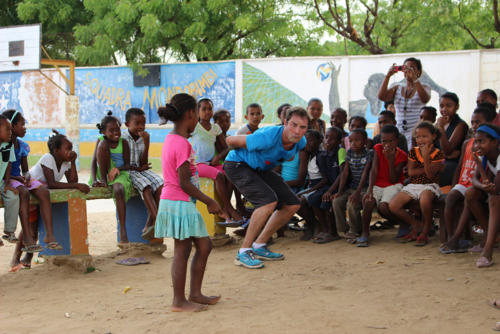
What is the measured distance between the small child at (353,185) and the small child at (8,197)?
3.12m

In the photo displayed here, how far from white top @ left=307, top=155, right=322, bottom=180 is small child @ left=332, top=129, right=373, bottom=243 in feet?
1.16

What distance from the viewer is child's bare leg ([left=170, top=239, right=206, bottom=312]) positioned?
3.76 meters

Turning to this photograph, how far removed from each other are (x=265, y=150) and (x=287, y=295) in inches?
58.8

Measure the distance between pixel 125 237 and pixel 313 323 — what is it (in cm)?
286

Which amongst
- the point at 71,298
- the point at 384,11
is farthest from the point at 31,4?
the point at 71,298

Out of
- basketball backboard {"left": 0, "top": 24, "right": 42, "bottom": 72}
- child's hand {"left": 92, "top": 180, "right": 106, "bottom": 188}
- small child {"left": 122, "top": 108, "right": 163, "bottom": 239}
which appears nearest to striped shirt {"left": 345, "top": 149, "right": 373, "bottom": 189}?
small child {"left": 122, "top": 108, "right": 163, "bottom": 239}

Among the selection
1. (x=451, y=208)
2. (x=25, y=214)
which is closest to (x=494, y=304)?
(x=451, y=208)

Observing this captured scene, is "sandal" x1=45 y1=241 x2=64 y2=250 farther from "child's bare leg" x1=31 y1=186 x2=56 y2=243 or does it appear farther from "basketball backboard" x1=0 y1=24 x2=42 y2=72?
"basketball backboard" x1=0 y1=24 x2=42 y2=72

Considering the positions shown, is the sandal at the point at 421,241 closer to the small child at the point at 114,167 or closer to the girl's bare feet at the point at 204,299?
the girl's bare feet at the point at 204,299

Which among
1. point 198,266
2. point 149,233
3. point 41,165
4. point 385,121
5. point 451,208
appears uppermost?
point 385,121

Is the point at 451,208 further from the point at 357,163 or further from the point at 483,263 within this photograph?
the point at 357,163

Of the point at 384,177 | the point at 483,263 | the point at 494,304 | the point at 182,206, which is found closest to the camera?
the point at 494,304

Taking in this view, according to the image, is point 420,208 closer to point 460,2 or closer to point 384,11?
point 460,2

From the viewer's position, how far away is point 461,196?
5262mm
